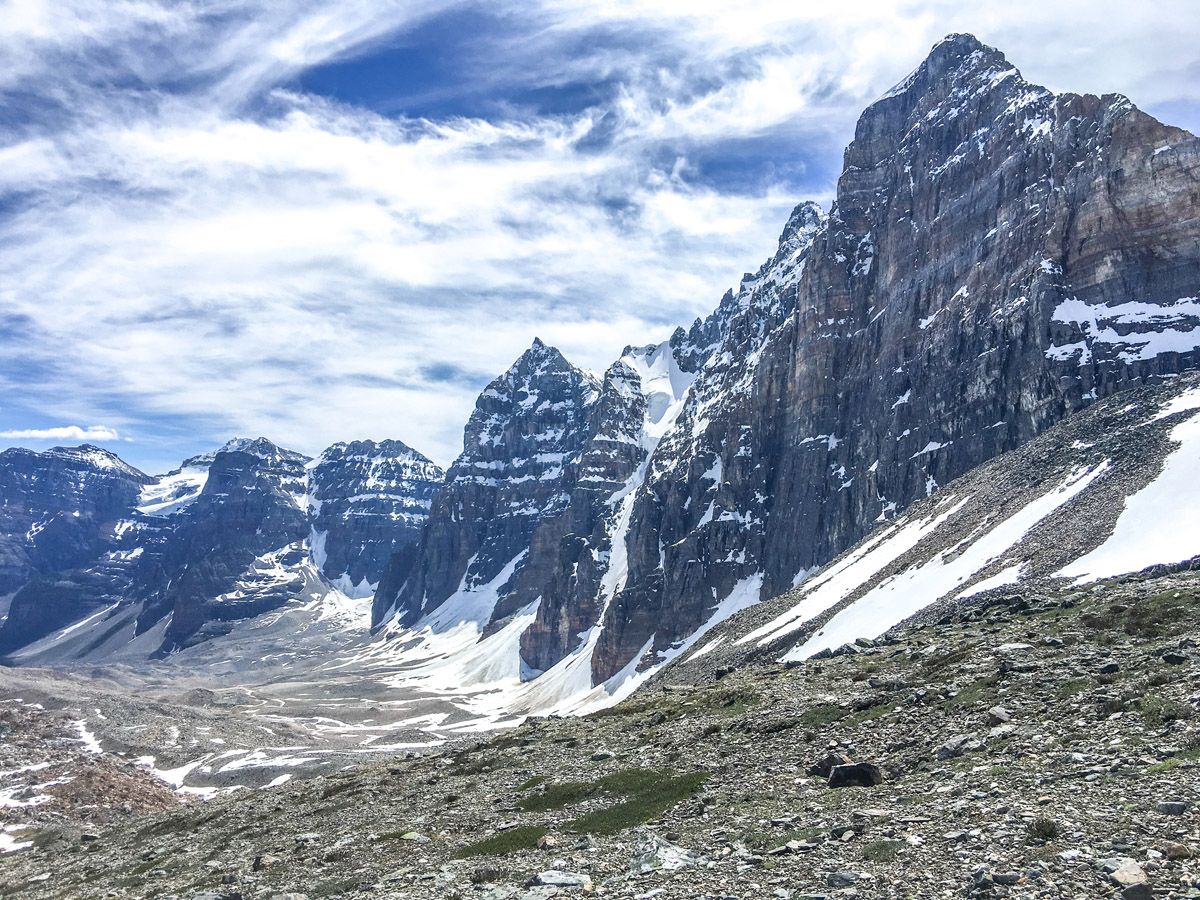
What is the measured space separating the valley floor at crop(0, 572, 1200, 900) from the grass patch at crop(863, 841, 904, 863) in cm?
8

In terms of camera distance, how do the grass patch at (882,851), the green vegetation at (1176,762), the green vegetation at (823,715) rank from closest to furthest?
1. the grass patch at (882,851)
2. the green vegetation at (1176,762)
3. the green vegetation at (823,715)

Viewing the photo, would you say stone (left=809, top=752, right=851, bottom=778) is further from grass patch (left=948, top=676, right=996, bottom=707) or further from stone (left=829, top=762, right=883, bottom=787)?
grass patch (left=948, top=676, right=996, bottom=707)

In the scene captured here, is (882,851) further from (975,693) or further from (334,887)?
(334,887)

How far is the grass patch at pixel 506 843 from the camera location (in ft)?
96.9

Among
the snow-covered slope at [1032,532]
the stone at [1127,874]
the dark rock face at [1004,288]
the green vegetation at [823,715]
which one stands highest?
the dark rock face at [1004,288]

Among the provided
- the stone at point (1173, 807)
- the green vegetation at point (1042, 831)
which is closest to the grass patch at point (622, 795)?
the green vegetation at point (1042, 831)

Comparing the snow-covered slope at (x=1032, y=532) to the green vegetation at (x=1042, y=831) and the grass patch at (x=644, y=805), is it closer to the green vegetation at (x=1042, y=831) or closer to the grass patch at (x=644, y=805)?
the grass patch at (x=644, y=805)

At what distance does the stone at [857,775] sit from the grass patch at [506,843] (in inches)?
400

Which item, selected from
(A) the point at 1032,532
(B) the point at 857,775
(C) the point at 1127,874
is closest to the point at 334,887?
(B) the point at 857,775

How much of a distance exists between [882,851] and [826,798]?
20.7ft

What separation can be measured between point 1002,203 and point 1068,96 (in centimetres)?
1981

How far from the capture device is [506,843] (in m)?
30.2

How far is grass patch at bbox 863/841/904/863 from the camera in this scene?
19734 millimetres

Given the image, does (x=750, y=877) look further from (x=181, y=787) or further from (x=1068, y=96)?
(x=1068, y=96)
